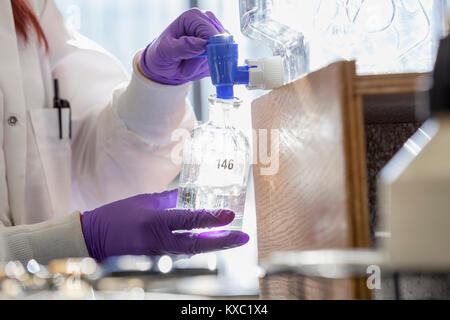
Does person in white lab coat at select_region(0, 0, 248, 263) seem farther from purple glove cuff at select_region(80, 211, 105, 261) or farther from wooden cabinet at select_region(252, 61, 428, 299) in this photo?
wooden cabinet at select_region(252, 61, 428, 299)

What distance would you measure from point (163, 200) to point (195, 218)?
0.17 m

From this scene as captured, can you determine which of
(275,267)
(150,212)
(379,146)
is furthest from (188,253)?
(379,146)

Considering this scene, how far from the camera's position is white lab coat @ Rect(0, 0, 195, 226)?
107cm

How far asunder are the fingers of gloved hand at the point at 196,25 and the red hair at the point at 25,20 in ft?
1.46

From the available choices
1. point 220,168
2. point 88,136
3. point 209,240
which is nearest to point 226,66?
point 220,168

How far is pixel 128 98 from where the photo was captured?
3.70 ft

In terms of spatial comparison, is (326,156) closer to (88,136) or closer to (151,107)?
(151,107)

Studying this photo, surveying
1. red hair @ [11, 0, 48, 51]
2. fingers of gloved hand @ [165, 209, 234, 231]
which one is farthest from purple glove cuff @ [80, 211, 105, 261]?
red hair @ [11, 0, 48, 51]

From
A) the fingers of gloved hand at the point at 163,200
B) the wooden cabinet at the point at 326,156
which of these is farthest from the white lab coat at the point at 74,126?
the wooden cabinet at the point at 326,156

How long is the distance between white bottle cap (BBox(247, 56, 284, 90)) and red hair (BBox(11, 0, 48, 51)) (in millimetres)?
705

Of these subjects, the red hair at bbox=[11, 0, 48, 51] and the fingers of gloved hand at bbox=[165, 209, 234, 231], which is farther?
the red hair at bbox=[11, 0, 48, 51]

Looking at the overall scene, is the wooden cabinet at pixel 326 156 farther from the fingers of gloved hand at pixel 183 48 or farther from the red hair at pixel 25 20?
the red hair at pixel 25 20

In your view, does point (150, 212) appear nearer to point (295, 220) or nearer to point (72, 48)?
point (295, 220)

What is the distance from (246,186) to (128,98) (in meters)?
0.44
